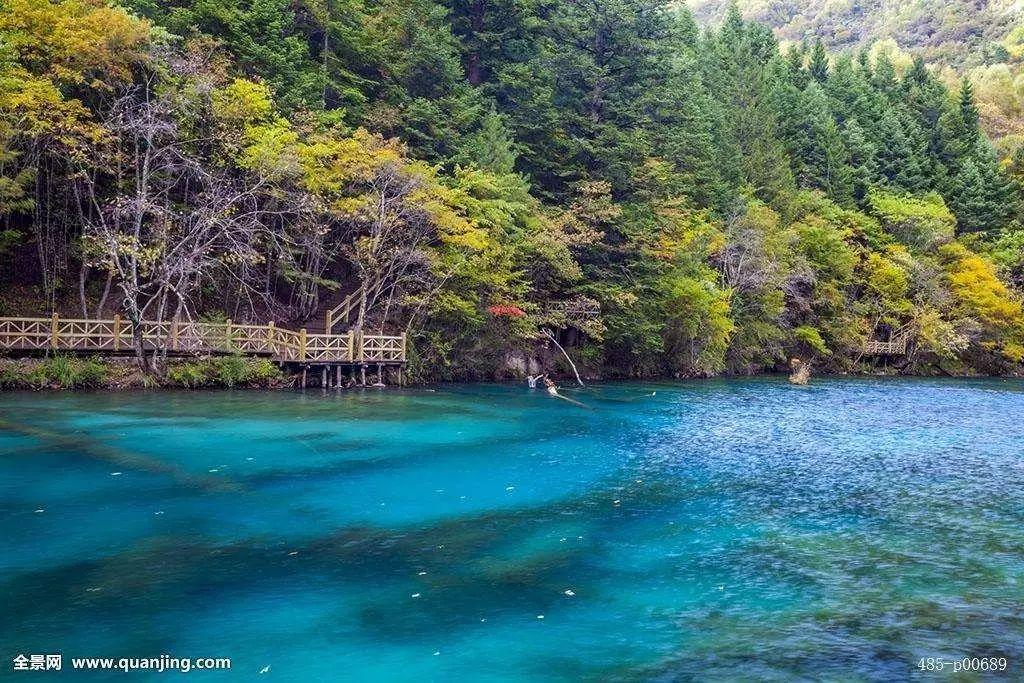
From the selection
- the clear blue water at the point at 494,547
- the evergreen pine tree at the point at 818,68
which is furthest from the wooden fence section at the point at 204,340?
the evergreen pine tree at the point at 818,68

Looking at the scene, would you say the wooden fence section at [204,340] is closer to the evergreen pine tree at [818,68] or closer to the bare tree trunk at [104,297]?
the bare tree trunk at [104,297]

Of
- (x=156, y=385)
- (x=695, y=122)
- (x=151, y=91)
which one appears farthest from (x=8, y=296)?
(x=695, y=122)

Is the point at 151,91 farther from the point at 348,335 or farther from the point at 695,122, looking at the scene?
the point at 695,122

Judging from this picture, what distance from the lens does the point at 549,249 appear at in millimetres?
36500

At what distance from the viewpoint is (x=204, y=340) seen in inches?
1163

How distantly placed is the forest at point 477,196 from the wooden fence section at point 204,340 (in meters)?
1.20

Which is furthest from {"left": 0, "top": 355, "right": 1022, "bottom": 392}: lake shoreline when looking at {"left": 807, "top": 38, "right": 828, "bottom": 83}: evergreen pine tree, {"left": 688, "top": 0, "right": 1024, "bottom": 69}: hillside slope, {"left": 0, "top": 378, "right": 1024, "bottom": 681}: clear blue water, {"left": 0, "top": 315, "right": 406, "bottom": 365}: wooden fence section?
{"left": 688, "top": 0, "right": 1024, "bottom": 69}: hillside slope

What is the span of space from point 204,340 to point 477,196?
13336 millimetres

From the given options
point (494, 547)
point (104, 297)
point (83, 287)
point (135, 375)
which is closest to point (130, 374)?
point (135, 375)

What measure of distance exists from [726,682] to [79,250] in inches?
1166

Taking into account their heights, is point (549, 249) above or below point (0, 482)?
above

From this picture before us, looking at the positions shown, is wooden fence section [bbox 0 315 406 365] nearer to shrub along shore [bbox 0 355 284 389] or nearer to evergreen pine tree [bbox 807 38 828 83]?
shrub along shore [bbox 0 355 284 389]

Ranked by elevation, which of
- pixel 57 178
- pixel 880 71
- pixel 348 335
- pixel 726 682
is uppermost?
pixel 880 71

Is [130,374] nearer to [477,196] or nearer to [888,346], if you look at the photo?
[477,196]
